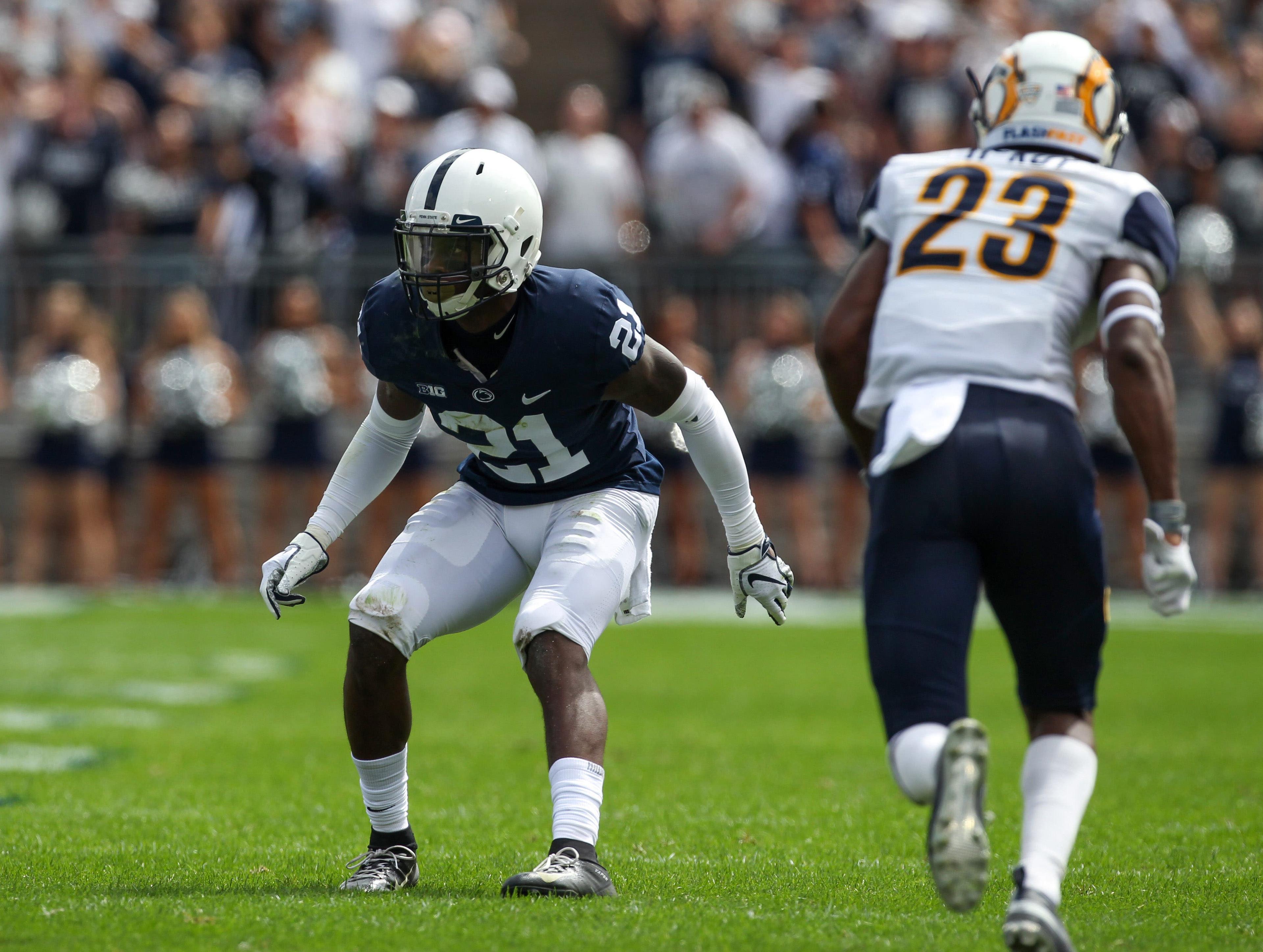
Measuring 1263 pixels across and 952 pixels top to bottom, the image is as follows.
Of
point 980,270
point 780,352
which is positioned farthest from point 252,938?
point 780,352

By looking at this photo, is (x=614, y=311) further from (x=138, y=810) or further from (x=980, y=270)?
(x=138, y=810)

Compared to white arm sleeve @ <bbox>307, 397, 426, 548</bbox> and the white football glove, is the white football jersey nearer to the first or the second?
the white football glove

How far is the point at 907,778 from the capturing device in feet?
11.0

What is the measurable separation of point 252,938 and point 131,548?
1100 cm

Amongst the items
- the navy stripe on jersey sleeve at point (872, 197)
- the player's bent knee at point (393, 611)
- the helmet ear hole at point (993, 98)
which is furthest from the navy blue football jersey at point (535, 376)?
the helmet ear hole at point (993, 98)

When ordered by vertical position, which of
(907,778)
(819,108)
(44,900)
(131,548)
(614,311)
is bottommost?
(131,548)

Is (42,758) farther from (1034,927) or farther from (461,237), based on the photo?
(1034,927)

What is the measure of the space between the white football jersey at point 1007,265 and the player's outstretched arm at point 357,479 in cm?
149

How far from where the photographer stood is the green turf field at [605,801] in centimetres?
389

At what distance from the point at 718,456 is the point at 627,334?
48 centimetres

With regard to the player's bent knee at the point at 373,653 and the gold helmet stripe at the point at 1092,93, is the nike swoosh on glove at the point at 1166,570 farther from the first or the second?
the player's bent knee at the point at 373,653

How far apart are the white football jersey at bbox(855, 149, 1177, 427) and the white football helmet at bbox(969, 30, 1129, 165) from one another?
0.35ft

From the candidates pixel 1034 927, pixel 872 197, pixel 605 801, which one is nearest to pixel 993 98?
pixel 872 197

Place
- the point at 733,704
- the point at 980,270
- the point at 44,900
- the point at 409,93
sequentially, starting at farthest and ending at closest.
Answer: the point at 409,93
the point at 733,704
the point at 44,900
the point at 980,270
